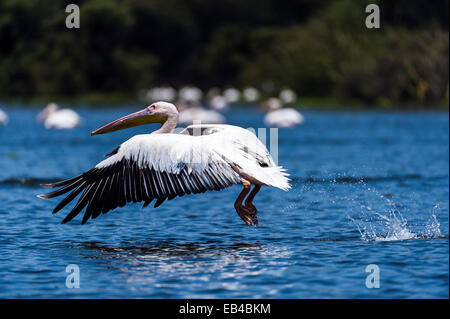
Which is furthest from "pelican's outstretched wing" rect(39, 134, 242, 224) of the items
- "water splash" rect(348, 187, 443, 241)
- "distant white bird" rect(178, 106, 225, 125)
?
"distant white bird" rect(178, 106, 225, 125)

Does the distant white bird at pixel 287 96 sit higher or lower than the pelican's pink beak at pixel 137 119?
higher

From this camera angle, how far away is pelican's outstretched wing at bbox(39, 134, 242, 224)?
732 cm

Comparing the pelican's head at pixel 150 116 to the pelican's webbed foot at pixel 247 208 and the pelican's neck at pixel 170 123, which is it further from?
the pelican's webbed foot at pixel 247 208

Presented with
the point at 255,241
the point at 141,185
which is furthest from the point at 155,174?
the point at 255,241

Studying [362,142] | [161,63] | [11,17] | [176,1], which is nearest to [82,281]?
[362,142]

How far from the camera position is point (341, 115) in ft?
98.7

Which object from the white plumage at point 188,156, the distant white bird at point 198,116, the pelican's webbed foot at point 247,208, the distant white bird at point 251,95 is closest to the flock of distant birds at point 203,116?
the distant white bird at point 198,116

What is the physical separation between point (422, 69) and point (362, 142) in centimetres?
1222

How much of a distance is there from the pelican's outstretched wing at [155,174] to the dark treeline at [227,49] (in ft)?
77.0

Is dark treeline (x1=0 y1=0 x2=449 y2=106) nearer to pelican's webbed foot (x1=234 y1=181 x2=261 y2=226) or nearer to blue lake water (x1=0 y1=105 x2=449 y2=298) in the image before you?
blue lake water (x1=0 y1=105 x2=449 y2=298)

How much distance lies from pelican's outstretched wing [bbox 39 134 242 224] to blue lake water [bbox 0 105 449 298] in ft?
1.56

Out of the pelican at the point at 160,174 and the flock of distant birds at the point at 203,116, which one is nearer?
the pelican at the point at 160,174

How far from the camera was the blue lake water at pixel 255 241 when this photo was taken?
614cm

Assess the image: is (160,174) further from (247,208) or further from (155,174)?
(247,208)
